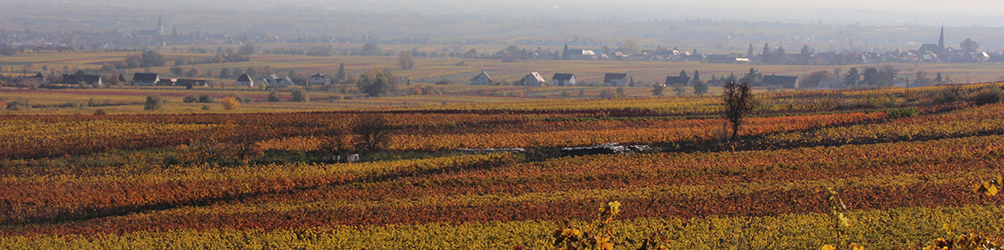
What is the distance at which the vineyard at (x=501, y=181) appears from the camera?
19.3 metres

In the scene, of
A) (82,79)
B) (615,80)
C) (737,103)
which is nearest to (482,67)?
(615,80)

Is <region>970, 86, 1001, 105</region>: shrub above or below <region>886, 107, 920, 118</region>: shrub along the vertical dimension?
above

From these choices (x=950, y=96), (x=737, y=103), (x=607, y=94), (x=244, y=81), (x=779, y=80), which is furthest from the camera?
Answer: (x=779, y=80)

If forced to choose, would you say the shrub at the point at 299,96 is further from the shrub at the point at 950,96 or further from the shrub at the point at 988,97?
the shrub at the point at 988,97

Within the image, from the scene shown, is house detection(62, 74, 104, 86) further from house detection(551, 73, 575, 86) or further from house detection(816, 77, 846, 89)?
house detection(816, 77, 846, 89)

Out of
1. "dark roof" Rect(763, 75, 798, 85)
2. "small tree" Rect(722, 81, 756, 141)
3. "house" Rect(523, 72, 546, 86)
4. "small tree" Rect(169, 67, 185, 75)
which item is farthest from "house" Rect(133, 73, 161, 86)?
"small tree" Rect(722, 81, 756, 141)

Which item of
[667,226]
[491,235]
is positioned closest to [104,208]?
[491,235]

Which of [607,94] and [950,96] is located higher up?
[950,96]

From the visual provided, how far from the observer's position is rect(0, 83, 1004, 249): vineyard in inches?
759

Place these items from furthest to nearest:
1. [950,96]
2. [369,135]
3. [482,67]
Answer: [482,67] < [950,96] < [369,135]

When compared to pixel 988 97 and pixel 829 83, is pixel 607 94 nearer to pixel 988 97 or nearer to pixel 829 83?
pixel 829 83

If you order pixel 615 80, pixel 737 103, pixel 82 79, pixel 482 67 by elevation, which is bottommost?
pixel 615 80

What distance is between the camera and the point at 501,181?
2786 centimetres

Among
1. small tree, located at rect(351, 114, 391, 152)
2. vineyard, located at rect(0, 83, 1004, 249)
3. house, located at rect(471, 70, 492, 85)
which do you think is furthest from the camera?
house, located at rect(471, 70, 492, 85)
